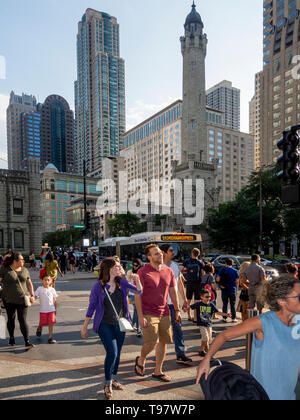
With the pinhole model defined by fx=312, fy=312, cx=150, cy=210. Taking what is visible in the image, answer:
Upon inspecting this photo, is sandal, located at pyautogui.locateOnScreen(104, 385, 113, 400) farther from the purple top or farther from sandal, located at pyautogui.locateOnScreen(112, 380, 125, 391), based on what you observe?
the purple top

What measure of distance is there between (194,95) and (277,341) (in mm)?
63909

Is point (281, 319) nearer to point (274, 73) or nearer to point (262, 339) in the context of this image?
point (262, 339)

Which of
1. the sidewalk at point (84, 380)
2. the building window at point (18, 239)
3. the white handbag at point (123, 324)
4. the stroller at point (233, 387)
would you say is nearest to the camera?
the stroller at point (233, 387)

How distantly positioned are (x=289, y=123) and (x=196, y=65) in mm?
39121

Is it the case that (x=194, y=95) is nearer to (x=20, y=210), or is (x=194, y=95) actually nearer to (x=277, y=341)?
(x=20, y=210)

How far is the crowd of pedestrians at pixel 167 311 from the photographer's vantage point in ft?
8.11

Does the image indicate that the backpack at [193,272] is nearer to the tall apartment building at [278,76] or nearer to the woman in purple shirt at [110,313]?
the woman in purple shirt at [110,313]

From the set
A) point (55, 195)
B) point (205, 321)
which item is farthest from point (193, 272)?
point (55, 195)

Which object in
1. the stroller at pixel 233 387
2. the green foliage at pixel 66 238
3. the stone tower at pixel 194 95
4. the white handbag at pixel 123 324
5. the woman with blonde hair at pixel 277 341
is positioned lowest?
the green foliage at pixel 66 238

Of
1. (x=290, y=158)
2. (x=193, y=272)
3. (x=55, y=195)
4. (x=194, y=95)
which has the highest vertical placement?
(x=194, y=95)

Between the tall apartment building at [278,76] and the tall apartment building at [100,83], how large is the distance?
4343 inches

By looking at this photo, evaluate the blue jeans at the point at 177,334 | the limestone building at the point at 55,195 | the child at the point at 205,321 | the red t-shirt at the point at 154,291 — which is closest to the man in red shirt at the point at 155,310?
the red t-shirt at the point at 154,291

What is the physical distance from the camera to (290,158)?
659cm

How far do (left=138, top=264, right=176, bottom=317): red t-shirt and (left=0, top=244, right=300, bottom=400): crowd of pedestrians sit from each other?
1cm
